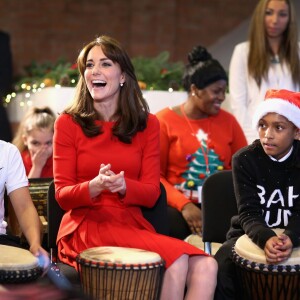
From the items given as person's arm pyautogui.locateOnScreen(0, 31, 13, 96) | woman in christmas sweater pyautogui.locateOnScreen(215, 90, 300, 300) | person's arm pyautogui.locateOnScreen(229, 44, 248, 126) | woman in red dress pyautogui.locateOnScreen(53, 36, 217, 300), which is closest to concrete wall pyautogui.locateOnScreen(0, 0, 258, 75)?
person's arm pyautogui.locateOnScreen(0, 31, 13, 96)

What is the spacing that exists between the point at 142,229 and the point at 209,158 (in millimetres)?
1375

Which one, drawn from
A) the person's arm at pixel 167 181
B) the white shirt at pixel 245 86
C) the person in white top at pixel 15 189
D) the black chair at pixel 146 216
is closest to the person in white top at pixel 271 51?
the white shirt at pixel 245 86

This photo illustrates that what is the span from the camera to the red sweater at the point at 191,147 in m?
5.59

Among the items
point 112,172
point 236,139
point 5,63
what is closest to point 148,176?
point 112,172

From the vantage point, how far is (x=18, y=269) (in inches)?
144

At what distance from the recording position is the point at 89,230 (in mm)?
4285

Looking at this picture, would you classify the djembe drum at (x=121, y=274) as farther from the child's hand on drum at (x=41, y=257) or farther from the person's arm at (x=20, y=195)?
the person's arm at (x=20, y=195)

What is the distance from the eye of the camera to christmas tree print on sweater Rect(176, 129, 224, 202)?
18.2 feet

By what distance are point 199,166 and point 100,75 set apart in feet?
4.38

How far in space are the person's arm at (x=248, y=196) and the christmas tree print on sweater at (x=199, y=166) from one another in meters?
1.13

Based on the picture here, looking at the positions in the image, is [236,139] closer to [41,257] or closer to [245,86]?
[245,86]

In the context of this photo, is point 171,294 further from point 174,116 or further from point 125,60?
point 174,116

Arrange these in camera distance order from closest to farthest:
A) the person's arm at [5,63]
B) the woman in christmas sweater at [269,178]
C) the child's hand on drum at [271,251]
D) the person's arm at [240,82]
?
the child's hand on drum at [271,251] → the woman in christmas sweater at [269,178] → the person's arm at [240,82] → the person's arm at [5,63]

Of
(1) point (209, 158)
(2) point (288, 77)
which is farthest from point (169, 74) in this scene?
(1) point (209, 158)
